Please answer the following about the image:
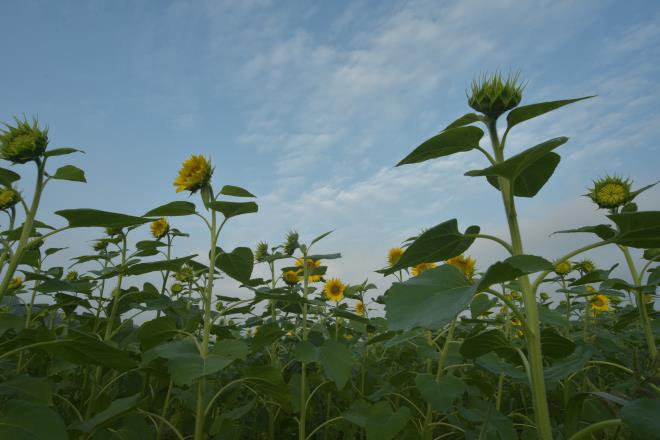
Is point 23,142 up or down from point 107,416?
up

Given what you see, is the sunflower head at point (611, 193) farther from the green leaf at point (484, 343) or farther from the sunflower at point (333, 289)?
the sunflower at point (333, 289)

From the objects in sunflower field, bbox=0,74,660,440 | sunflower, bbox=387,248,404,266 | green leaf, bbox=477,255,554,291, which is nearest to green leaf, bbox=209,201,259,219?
sunflower field, bbox=0,74,660,440

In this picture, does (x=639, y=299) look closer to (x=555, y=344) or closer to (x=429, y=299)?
(x=555, y=344)

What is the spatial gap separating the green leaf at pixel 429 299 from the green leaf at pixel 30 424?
3.07 feet

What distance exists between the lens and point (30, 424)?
111 centimetres

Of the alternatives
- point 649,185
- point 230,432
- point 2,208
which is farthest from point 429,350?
point 2,208

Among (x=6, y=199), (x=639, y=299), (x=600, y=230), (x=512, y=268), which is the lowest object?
(x=639, y=299)

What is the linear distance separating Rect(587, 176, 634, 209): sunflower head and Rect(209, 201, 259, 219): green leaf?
1.50 meters

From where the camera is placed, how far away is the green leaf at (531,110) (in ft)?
3.45

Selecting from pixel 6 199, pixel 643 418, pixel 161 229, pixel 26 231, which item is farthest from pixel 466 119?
pixel 161 229

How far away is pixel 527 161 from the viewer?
968 mm

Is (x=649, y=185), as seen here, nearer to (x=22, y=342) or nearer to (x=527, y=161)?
(x=527, y=161)

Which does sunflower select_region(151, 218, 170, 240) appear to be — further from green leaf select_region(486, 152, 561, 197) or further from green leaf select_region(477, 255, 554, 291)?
green leaf select_region(477, 255, 554, 291)

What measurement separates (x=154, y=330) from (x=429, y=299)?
1186 millimetres
